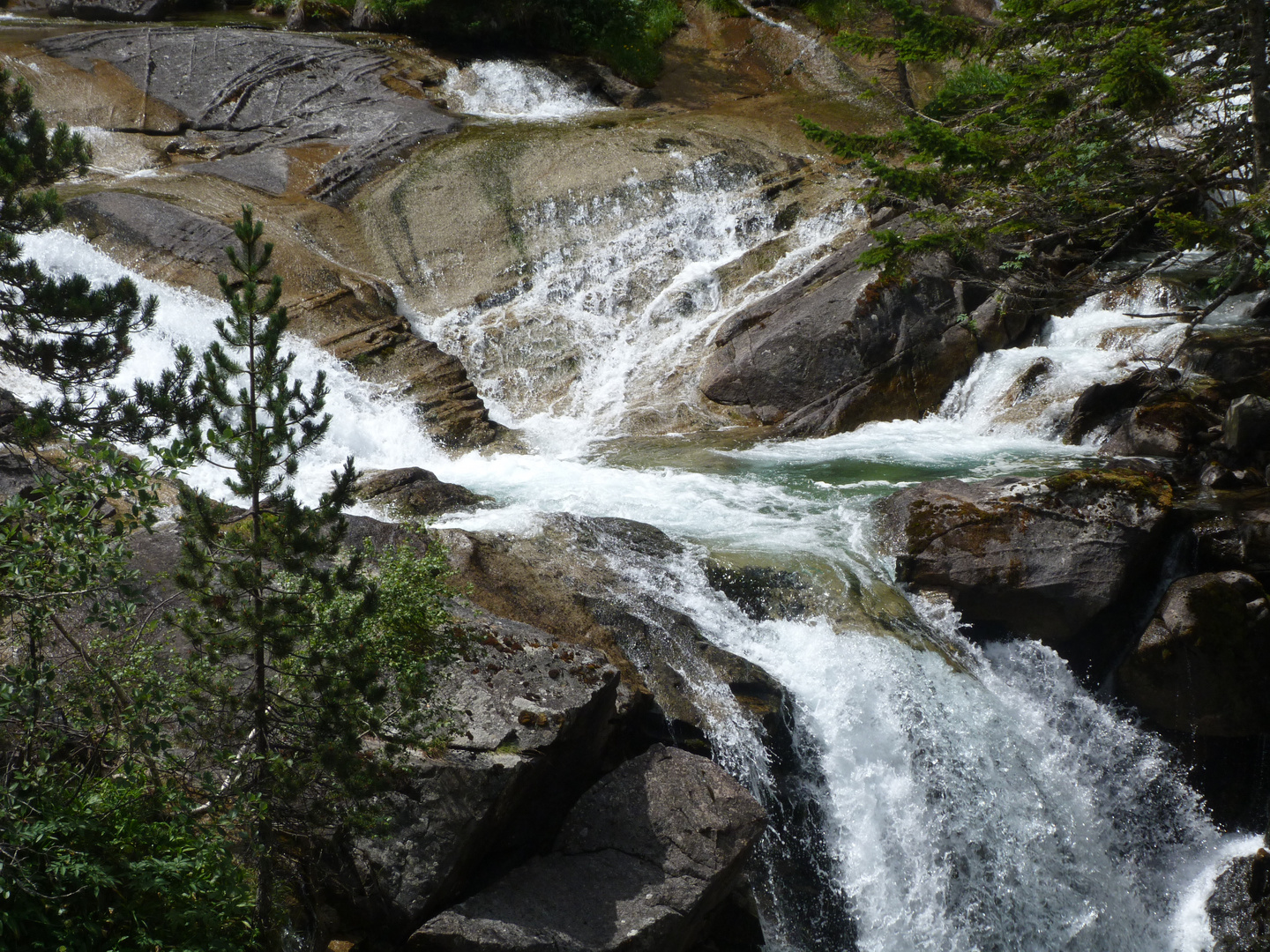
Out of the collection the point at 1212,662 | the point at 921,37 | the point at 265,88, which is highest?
the point at 265,88

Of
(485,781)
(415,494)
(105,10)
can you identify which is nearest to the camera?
(485,781)

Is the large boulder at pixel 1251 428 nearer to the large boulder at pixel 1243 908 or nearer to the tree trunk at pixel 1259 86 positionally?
the tree trunk at pixel 1259 86

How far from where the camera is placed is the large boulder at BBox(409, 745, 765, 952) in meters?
5.05

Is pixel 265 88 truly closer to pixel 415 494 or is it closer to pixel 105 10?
pixel 105 10

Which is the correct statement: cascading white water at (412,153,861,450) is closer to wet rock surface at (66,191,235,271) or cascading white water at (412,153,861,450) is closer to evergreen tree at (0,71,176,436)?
wet rock surface at (66,191,235,271)

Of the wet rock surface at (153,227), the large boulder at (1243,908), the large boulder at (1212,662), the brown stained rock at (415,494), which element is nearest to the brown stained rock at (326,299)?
the wet rock surface at (153,227)

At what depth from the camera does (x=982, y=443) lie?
1238 centimetres

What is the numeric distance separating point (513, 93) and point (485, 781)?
18.1m

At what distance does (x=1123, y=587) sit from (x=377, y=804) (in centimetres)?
637

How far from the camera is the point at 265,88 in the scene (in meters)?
19.0

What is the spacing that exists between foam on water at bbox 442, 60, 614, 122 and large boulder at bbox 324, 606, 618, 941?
52.9ft

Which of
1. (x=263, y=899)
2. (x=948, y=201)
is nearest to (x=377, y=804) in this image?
(x=263, y=899)

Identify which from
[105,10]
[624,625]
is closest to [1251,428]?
[624,625]

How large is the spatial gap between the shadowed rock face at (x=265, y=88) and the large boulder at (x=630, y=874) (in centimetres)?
1428
